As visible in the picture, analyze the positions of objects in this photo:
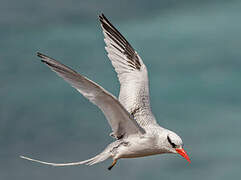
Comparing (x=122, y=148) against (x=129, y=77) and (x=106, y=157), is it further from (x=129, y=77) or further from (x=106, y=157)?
(x=129, y=77)

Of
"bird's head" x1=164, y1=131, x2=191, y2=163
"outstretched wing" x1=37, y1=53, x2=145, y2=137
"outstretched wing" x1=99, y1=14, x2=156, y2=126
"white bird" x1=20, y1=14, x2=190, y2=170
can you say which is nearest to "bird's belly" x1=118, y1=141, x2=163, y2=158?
"white bird" x1=20, y1=14, x2=190, y2=170

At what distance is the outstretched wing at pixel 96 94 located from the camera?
50.9 ft

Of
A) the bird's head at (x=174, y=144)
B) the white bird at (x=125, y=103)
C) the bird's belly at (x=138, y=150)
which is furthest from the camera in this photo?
the bird's belly at (x=138, y=150)

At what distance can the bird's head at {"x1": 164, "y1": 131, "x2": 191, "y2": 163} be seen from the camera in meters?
17.2

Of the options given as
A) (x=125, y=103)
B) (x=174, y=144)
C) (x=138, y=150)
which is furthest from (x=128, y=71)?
(x=174, y=144)

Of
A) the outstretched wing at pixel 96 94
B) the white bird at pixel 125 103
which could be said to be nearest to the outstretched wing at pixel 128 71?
the white bird at pixel 125 103

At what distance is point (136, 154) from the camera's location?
707 inches

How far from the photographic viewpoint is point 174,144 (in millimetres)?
17266

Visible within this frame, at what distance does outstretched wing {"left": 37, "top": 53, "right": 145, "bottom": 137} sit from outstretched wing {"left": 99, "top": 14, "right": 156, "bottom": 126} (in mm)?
2949

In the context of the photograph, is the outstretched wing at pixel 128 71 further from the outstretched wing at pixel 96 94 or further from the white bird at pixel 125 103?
the outstretched wing at pixel 96 94

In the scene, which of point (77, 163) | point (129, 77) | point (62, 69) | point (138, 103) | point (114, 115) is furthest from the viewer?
point (129, 77)

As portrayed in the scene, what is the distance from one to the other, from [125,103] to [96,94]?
4925 millimetres

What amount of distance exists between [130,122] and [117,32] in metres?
6.60

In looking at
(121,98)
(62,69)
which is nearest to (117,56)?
(121,98)
